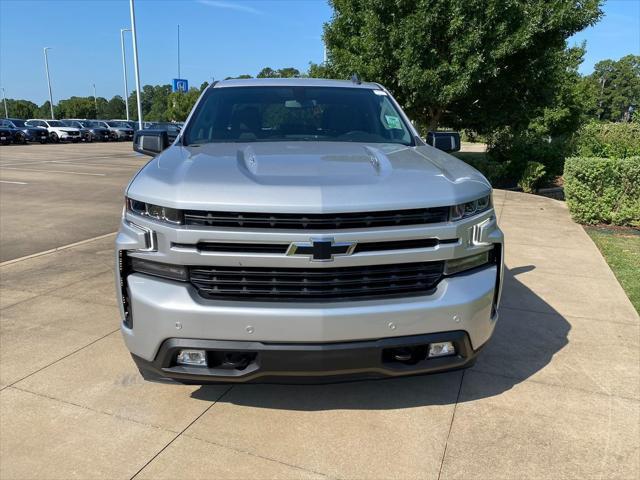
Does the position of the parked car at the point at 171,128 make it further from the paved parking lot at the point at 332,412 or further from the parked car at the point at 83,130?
the parked car at the point at 83,130

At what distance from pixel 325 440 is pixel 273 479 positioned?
39 cm

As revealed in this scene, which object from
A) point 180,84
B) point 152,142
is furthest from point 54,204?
point 180,84

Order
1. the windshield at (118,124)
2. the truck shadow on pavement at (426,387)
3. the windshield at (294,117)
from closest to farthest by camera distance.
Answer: the truck shadow on pavement at (426,387) < the windshield at (294,117) < the windshield at (118,124)

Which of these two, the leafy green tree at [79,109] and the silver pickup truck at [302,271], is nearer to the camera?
the silver pickup truck at [302,271]

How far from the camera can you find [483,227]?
2643 millimetres

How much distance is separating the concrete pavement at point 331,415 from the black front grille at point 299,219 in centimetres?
121

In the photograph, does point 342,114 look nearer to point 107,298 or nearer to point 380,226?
point 380,226

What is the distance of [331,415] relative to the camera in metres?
2.95

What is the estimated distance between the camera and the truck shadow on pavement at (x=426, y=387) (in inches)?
121

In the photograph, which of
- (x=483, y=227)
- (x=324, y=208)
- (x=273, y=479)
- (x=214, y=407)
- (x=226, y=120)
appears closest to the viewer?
(x=324, y=208)

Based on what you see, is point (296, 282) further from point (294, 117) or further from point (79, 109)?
point (79, 109)

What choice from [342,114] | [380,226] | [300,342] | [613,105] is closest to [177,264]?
[300,342]

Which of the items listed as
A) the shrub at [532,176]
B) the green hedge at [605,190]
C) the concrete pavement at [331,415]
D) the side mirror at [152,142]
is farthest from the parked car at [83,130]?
the side mirror at [152,142]

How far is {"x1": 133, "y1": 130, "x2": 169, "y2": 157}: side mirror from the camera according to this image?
12.1 feet
